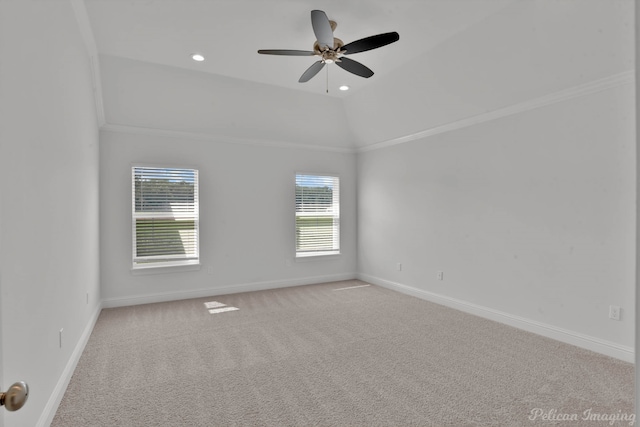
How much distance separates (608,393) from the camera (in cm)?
251

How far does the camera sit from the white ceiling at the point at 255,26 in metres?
3.04

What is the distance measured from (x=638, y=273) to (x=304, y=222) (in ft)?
18.7

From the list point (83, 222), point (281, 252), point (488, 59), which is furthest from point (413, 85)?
point (83, 222)

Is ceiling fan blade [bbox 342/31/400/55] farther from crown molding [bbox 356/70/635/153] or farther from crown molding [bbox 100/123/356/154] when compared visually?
crown molding [bbox 100/123/356/154]

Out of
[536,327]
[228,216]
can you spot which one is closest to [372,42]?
[536,327]

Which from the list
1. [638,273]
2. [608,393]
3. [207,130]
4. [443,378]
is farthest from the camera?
[207,130]

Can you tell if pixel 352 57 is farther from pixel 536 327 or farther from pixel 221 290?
pixel 221 290

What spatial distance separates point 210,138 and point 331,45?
3.01m

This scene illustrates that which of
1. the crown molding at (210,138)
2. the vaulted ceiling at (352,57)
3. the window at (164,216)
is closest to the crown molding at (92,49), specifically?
the vaulted ceiling at (352,57)

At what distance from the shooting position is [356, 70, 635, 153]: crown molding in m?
3.06

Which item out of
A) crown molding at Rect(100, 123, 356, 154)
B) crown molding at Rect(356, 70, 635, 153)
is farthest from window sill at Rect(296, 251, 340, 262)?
crown molding at Rect(356, 70, 635, 153)

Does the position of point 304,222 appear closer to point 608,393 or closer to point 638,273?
point 608,393

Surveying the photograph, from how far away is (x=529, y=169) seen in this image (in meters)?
3.78

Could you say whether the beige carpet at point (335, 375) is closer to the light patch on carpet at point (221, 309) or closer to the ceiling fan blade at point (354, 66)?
the light patch on carpet at point (221, 309)
